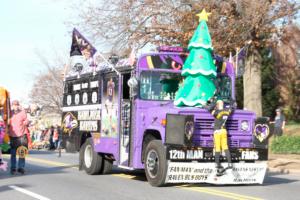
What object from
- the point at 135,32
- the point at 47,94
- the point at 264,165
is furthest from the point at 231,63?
the point at 47,94

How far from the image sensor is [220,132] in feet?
37.5

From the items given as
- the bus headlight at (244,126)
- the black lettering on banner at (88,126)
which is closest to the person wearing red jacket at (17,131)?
the black lettering on banner at (88,126)

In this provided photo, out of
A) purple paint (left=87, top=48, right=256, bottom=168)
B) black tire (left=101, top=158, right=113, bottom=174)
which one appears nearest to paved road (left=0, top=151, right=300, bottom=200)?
black tire (left=101, top=158, right=113, bottom=174)

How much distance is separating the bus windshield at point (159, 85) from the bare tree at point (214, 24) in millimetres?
9871

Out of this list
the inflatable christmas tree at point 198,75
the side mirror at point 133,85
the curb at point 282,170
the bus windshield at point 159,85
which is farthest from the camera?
the curb at point 282,170

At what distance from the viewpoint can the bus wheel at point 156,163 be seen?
449 inches

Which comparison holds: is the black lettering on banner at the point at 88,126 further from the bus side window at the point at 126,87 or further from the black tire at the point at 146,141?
the black tire at the point at 146,141

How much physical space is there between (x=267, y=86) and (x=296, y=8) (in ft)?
53.7

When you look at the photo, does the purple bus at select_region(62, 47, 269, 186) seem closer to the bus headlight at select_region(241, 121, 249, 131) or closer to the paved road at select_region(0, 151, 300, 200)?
the bus headlight at select_region(241, 121, 249, 131)

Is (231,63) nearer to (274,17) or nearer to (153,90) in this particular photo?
(153,90)

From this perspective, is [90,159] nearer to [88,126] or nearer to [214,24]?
[88,126]

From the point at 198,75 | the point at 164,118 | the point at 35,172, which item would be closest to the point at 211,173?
the point at 164,118

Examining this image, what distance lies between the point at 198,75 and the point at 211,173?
216cm

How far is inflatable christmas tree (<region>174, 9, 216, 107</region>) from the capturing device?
40.7 ft
